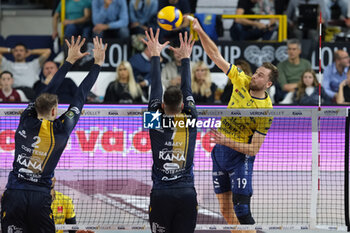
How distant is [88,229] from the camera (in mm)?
8477

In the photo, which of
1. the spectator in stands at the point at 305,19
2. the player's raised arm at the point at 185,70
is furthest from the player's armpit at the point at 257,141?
the spectator in stands at the point at 305,19

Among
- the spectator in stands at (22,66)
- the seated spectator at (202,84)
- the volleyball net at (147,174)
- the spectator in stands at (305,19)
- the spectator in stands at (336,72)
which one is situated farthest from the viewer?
the spectator in stands at (305,19)

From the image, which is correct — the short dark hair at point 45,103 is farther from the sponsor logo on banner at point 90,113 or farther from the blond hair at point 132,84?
the blond hair at point 132,84

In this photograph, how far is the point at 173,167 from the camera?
721 centimetres

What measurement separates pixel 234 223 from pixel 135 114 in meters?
2.00

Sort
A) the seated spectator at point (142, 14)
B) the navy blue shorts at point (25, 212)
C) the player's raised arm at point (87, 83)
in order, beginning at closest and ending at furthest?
the navy blue shorts at point (25, 212), the player's raised arm at point (87, 83), the seated spectator at point (142, 14)

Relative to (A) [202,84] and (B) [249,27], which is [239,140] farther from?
(B) [249,27]

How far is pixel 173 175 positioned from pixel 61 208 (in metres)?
1.87

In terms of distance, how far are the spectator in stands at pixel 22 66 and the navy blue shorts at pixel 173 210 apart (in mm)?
9005

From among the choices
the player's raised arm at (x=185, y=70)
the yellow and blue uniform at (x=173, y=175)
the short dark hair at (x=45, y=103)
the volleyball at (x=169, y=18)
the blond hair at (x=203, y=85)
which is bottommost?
the blond hair at (x=203, y=85)

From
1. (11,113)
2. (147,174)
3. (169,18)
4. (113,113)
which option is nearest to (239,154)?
(113,113)

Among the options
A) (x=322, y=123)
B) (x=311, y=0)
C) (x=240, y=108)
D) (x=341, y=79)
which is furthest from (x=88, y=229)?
(x=311, y=0)

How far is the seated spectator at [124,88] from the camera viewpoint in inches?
578

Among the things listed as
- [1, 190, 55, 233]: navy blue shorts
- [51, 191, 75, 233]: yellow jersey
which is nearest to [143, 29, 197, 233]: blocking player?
[1, 190, 55, 233]: navy blue shorts
